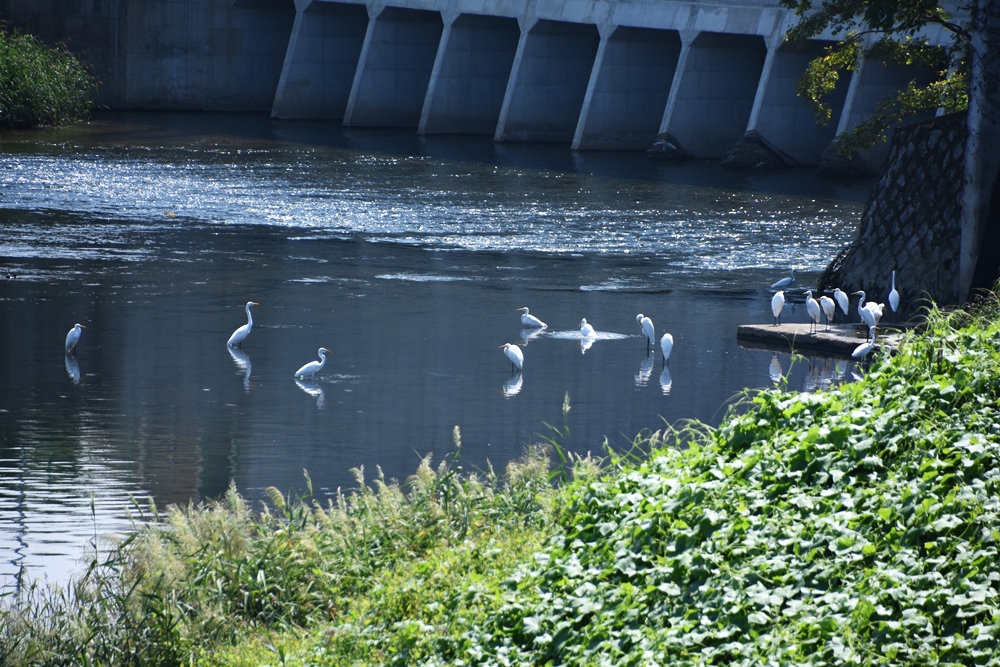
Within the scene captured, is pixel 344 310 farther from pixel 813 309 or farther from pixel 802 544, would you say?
pixel 802 544

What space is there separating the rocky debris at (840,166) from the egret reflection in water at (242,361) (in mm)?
21744

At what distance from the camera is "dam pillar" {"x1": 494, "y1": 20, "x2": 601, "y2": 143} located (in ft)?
135

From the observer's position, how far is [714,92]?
37.8m

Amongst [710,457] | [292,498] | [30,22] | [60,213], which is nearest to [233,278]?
[60,213]

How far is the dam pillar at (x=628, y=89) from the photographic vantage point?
127ft

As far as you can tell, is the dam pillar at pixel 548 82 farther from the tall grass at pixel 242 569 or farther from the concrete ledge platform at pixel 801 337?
the tall grass at pixel 242 569

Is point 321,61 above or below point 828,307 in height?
below

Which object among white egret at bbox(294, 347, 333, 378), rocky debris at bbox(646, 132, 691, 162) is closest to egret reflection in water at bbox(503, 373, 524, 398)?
white egret at bbox(294, 347, 333, 378)

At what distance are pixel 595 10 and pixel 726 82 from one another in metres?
4.14

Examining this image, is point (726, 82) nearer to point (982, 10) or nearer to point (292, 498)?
point (982, 10)

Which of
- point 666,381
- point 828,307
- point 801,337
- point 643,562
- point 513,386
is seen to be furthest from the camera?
point 828,307

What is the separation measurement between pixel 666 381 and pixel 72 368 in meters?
6.05

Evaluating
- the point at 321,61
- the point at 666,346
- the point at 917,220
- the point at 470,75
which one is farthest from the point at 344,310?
the point at 321,61

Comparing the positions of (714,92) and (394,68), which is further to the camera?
(394,68)
